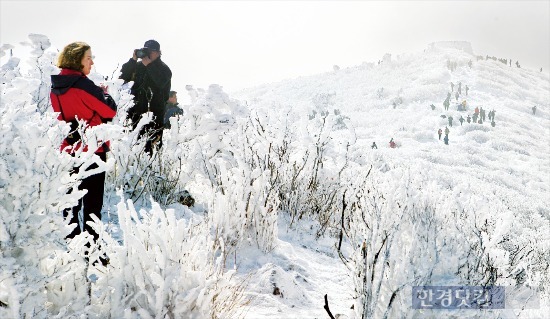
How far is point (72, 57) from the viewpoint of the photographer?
2625mm

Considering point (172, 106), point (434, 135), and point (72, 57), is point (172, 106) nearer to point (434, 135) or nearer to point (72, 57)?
point (72, 57)

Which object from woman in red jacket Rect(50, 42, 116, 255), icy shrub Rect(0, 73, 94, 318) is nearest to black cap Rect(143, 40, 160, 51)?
woman in red jacket Rect(50, 42, 116, 255)

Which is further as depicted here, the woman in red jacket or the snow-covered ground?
the woman in red jacket

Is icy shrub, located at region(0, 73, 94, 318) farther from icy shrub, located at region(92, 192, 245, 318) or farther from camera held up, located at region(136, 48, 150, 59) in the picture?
camera held up, located at region(136, 48, 150, 59)

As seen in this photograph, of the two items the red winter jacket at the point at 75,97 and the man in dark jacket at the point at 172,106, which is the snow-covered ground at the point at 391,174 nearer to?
the red winter jacket at the point at 75,97

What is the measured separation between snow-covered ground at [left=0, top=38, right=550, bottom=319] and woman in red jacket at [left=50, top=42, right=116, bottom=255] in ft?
0.88

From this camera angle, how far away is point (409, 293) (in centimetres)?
231

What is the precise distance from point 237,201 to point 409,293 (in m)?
1.42

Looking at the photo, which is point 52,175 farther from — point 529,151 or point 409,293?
point 529,151

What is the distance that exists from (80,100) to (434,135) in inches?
1706

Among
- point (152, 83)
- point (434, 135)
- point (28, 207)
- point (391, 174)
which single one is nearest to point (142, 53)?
point (152, 83)

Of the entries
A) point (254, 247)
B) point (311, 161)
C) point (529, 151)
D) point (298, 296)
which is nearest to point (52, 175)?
point (298, 296)

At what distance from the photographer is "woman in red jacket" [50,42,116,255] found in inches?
102

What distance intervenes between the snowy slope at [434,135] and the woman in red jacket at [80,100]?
1165mm
